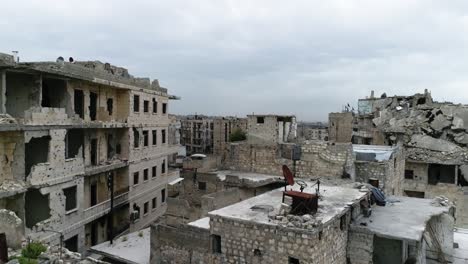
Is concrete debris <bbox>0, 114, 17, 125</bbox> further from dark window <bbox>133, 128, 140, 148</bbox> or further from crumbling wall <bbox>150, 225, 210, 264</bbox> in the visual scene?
dark window <bbox>133, 128, 140, 148</bbox>

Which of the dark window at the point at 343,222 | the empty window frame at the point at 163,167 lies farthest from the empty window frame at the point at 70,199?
the dark window at the point at 343,222

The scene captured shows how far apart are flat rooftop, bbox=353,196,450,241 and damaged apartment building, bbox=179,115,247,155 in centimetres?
4861

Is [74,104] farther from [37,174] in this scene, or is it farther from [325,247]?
[325,247]

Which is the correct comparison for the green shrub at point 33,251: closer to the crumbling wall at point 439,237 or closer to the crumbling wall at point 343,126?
the crumbling wall at point 439,237

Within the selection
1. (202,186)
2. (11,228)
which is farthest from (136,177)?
(11,228)

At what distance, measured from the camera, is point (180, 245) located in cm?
1498

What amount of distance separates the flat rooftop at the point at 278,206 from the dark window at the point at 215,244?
1003 mm

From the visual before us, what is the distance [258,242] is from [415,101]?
37.4 meters

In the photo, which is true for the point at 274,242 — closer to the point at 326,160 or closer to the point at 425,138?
the point at 326,160

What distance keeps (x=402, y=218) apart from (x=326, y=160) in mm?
6990

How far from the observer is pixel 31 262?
7527mm

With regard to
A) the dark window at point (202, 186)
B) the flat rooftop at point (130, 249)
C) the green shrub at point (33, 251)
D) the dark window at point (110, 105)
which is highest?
the dark window at point (110, 105)

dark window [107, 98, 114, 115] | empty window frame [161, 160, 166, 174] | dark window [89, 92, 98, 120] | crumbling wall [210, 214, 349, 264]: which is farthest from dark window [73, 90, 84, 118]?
crumbling wall [210, 214, 349, 264]

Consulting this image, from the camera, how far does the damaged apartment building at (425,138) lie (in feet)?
107
